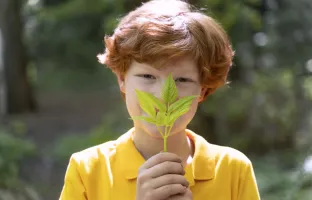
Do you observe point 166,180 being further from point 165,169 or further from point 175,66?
point 175,66

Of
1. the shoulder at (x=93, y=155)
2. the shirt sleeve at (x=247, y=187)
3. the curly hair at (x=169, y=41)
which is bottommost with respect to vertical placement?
the shirt sleeve at (x=247, y=187)

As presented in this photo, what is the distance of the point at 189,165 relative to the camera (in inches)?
60.4

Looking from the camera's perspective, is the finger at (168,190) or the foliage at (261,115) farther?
the foliage at (261,115)

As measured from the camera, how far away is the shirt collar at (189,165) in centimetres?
150

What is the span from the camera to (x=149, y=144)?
1.53 m

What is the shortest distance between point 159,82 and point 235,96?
13.5ft

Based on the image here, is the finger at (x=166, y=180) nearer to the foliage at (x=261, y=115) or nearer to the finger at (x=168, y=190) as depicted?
the finger at (x=168, y=190)

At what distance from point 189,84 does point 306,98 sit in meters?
4.21

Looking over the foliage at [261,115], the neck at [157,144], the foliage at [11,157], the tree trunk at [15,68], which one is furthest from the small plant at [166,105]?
the tree trunk at [15,68]

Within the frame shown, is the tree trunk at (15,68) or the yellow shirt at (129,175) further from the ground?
the yellow shirt at (129,175)

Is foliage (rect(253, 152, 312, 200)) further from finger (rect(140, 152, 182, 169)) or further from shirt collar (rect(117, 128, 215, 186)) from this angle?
finger (rect(140, 152, 182, 169))

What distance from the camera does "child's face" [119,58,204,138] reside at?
141 centimetres

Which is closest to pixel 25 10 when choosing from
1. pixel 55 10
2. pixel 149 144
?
pixel 55 10

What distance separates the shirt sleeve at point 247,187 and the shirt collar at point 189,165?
0.28 ft
